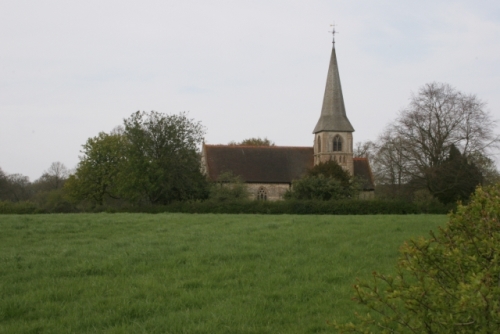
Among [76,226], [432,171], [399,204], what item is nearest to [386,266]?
[76,226]

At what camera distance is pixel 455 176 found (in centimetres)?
4225

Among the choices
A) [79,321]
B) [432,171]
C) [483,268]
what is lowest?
[79,321]

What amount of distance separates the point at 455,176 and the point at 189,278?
3779 centimetres

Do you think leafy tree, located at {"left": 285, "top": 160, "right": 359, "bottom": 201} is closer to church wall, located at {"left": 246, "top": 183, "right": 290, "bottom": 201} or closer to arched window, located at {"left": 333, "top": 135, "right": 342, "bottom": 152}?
church wall, located at {"left": 246, "top": 183, "right": 290, "bottom": 201}

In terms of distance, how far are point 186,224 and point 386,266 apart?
30.1 feet

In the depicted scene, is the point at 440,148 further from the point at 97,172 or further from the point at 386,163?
the point at 97,172

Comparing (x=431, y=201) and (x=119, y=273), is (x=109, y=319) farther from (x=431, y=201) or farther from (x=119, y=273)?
(x=431, y=201)

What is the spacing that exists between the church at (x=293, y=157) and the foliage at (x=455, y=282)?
5266cm

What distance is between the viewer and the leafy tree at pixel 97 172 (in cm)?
5662

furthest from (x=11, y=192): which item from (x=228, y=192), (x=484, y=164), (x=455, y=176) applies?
(x=484, y=164)

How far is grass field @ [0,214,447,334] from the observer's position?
268 inches

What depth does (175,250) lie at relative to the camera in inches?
446

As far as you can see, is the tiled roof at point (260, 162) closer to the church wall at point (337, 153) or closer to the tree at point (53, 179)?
the church wall at point (337, 153)

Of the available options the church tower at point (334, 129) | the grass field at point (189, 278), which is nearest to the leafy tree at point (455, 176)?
the church tower at point (334, 129)
